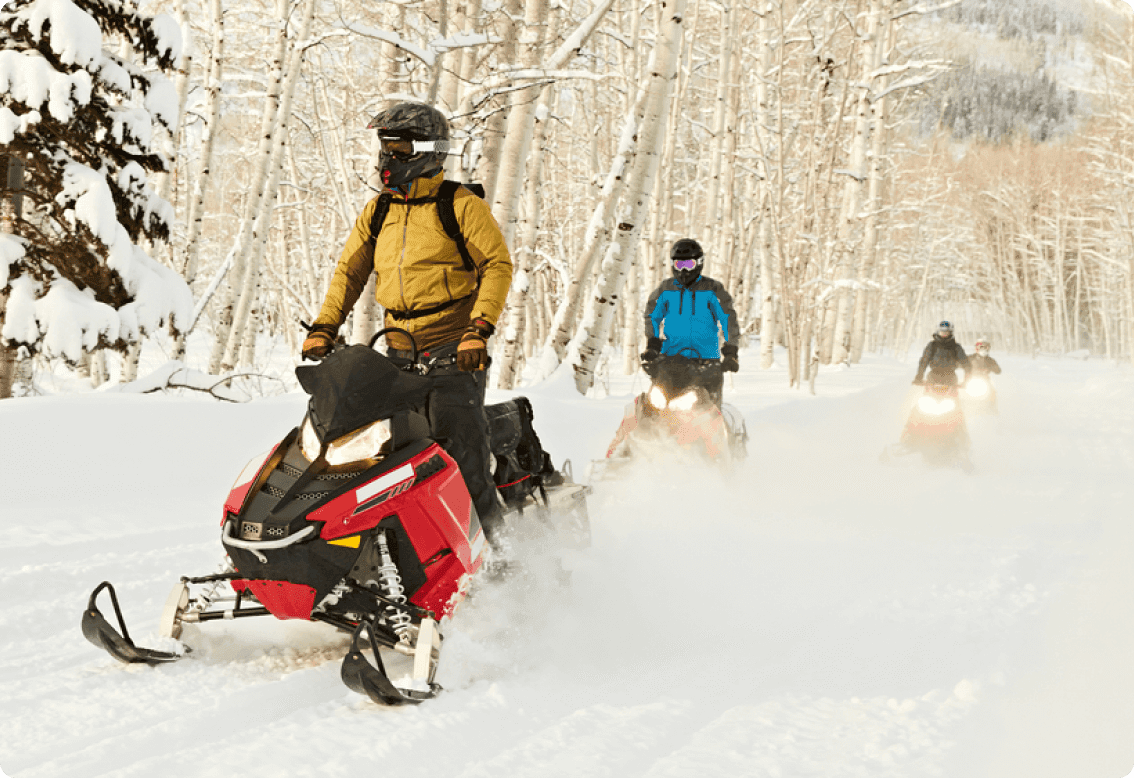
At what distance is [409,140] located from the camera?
3547 mm

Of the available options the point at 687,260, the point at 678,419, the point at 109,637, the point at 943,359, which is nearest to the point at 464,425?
the point at 109,637

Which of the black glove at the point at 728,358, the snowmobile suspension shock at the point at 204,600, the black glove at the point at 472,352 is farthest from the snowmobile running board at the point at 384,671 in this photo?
the black glove at the point at 728,358

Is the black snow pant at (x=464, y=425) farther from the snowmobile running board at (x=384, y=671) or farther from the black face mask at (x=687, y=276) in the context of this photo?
the black face mask at (x=687, y=276)

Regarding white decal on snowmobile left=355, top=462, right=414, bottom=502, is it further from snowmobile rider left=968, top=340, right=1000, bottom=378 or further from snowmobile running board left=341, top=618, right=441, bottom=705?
snowmobile rider left=968, top=340, right=1000, bottom=378

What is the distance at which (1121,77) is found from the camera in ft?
105

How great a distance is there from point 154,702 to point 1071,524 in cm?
618

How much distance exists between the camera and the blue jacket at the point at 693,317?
730 centimetres

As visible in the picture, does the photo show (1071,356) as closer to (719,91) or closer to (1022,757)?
(719,91)

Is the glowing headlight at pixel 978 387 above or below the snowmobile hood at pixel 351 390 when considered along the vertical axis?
below

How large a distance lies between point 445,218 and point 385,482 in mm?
1217

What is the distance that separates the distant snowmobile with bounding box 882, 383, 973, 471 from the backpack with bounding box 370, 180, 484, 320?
7.11 metres

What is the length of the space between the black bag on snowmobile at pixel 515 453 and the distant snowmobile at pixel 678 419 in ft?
8.76

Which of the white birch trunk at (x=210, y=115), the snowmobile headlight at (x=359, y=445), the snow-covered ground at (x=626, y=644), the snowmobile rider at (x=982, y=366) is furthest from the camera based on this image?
the snowmobile rider at (x=982, y=366)

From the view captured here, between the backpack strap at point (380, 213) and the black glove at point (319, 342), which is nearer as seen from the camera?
the black glove at point (319, 342)
